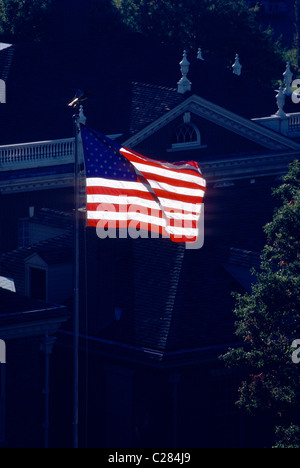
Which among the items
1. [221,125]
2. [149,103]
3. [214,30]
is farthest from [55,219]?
[214,30]

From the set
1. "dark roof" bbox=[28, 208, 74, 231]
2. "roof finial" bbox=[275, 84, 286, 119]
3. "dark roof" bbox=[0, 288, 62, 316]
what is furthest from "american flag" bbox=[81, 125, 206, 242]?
"roof finial" bbox=[275, 84, 286, 119]

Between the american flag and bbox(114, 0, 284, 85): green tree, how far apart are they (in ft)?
171

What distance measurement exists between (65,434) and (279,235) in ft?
32.4

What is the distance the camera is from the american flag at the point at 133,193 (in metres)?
40.2

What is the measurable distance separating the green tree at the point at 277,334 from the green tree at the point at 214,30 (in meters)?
49.4

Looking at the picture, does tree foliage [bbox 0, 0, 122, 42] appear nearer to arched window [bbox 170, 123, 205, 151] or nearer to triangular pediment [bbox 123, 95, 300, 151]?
arched window [bbox 170, 123, 205, 151]

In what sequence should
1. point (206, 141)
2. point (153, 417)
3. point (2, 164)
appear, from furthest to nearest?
point (206, 141) → point (2, 164) → point (153, 417)

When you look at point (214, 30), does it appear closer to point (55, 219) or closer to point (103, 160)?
point (55, 219)

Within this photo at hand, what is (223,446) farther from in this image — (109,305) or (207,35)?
(207,35)

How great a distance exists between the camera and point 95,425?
48.4m

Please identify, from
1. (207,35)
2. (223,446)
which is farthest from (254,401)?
(207,35)

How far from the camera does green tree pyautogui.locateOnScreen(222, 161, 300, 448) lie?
43406 mm

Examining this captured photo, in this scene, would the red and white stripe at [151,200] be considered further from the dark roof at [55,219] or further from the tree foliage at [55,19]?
the tree foliage at [55,19]

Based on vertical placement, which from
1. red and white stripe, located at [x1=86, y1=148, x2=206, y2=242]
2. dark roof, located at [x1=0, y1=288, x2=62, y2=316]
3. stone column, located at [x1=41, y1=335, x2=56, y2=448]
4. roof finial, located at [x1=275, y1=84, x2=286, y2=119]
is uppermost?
roof finial, located at [x1=275, y1=84, x2=286, y2=119]
